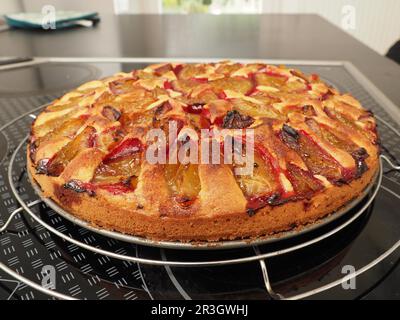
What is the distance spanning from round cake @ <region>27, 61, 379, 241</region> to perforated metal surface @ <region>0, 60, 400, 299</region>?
0.24ft

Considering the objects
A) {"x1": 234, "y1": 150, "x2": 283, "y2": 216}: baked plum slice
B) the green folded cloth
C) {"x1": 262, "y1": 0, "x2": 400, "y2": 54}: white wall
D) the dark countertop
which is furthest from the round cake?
{"x1": 262, "y1": 0, "x2": 400, "y2": 54}: white wall

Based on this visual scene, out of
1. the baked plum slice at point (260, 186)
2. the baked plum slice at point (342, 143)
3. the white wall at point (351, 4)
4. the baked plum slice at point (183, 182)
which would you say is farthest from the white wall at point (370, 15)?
the baked plum slice at point (183, 182)

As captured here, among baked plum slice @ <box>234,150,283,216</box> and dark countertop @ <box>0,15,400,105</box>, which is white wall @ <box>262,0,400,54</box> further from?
baked plum slice @ <box>234,150,283,216</box>

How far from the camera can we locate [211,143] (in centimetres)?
95

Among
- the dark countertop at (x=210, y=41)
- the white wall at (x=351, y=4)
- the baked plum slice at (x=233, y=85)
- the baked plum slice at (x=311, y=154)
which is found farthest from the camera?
the white wall at (x=351, y=4)

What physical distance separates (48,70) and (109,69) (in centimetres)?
31

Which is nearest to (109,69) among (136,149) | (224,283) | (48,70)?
(48,70)

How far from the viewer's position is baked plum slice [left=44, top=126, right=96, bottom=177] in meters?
0.95

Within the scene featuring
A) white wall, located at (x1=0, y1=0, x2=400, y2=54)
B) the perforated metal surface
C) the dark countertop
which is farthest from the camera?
white wall, located at (x1=0, y1=0, x2=400, y2=54)

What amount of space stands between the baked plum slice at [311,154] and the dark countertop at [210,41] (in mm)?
913

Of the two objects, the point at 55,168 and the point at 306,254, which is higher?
the point at 55,168

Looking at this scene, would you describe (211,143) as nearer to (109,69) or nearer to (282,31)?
(109,69)

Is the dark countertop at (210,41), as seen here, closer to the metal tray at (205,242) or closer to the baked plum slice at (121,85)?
the baked plum slice at (121,85)

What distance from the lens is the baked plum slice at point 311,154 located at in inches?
36.8
